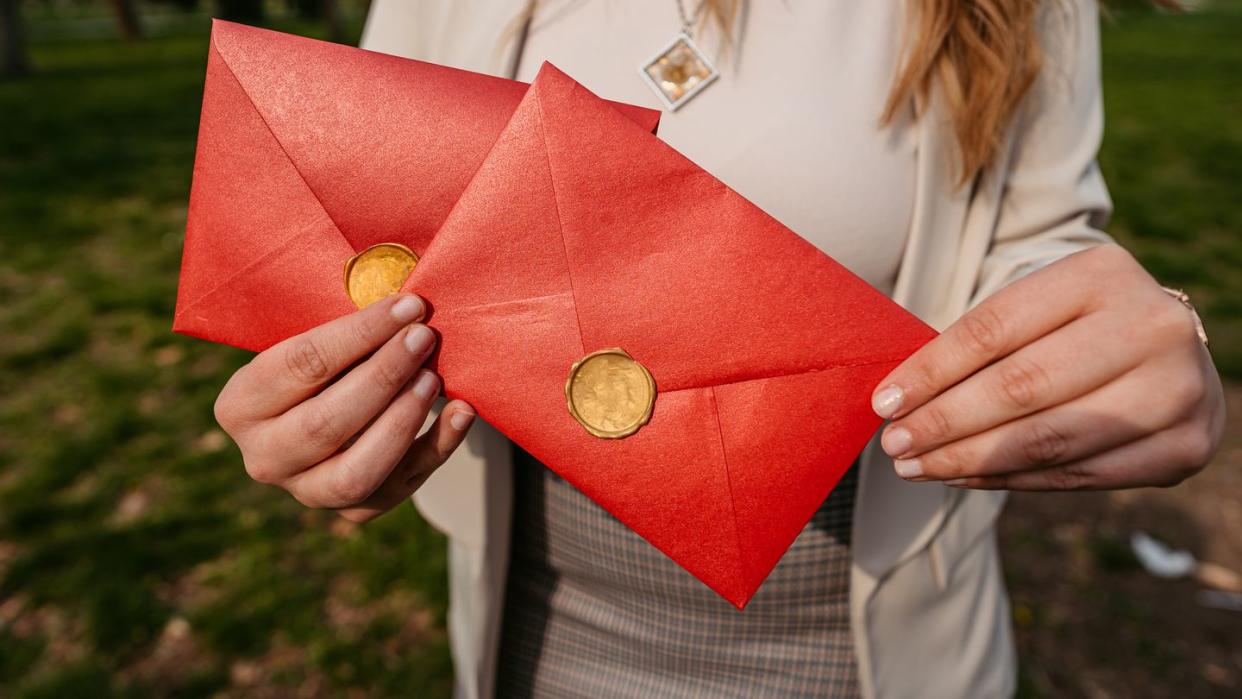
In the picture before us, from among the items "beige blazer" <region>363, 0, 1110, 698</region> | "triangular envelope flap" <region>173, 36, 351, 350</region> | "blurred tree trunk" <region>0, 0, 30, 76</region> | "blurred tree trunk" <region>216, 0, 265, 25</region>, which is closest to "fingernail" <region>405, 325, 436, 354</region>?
"triangular envelope flap" <region>173, 36, 351, 350</region>

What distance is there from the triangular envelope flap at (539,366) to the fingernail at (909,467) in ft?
0.59

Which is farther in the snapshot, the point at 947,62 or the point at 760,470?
the point at 947,62

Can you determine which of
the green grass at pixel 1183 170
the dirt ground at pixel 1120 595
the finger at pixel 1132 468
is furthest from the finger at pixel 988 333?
the dirt ground at pixel 1120 595

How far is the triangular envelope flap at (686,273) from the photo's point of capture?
0.73 m

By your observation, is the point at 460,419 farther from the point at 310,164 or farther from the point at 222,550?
the point at 222,550

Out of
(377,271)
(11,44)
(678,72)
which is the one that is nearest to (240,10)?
(11,44)

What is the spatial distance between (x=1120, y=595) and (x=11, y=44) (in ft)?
50.4

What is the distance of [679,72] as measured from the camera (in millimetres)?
963

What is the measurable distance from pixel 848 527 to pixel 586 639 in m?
0.50

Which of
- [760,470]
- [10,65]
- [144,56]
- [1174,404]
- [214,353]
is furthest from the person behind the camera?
[144,56]

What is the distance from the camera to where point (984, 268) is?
108 cm

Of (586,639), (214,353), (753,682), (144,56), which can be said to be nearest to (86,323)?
(214,353)

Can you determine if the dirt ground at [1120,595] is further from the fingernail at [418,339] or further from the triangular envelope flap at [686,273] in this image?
the fingernail at [418,339]

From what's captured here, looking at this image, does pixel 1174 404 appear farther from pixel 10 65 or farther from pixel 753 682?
pixel 10 65
